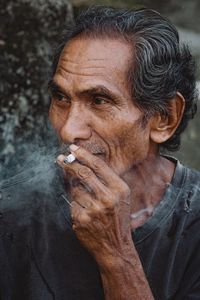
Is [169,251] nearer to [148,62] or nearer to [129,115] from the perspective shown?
[129,115]

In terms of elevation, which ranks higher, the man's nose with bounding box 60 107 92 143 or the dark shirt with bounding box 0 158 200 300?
the man's nose with bounding box 60 107 92 143

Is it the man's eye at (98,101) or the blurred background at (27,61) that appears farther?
the blurred background at (27,61)

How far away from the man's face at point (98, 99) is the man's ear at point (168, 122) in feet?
0.68

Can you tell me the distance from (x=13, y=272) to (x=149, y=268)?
0.73m

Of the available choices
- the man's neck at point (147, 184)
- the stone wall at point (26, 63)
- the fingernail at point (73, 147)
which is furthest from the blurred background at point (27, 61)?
the fingernail at point (73, 147)

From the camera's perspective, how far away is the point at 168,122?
12.5 ft

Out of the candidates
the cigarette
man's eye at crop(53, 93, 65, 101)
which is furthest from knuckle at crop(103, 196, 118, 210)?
man's eye at crop(53, 93, 65, 101)

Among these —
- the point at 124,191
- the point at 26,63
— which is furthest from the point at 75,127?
the point at 26,63

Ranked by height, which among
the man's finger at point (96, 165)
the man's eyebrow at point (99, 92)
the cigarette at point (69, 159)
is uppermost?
the man's eyebrow at point (99, 92)

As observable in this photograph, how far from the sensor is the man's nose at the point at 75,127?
330 centimetres

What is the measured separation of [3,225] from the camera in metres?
3.61

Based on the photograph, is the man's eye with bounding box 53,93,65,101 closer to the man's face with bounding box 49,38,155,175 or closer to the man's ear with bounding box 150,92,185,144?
the man's face with bounding box 49,38,155,175

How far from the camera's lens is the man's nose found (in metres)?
3.30

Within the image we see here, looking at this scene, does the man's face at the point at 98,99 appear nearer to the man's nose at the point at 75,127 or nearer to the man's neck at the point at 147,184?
the man's nose at the point at 75,127
